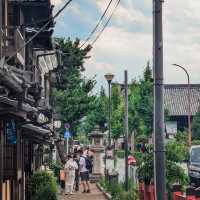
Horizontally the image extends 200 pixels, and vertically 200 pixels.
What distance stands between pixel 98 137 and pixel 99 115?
39785 mm

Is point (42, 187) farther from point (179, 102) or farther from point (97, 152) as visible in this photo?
point (179, 102)

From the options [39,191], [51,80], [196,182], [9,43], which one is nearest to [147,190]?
[39,191]

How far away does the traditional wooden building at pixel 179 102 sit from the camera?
8181 cm

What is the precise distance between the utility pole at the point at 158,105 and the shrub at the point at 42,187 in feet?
28.3

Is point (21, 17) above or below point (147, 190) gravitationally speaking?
above

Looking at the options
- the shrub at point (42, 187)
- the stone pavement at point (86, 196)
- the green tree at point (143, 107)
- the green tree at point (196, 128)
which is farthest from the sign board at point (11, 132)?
the green tree at point (143, 107)

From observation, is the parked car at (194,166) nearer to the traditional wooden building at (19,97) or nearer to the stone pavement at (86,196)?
the stone pavement at (86,196)

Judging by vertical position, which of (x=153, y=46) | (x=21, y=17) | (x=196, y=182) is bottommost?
(x=196, y=182)

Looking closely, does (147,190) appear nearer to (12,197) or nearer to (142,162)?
(142,162)

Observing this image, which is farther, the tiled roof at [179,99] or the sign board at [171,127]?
the tiled roof at [179,99]

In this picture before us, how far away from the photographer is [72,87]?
1778 inches

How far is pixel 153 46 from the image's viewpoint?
475 inches

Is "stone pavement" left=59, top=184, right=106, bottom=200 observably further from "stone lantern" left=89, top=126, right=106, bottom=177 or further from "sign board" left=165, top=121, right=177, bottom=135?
"sign board" left=165, top=121, right=177, bottom=135

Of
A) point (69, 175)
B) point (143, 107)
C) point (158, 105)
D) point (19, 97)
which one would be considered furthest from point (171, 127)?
point (19, 97)
